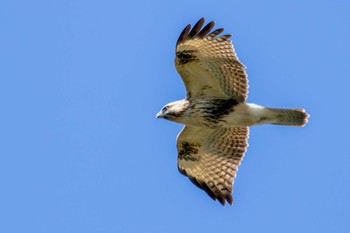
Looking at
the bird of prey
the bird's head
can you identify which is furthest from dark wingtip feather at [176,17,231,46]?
the bird's head

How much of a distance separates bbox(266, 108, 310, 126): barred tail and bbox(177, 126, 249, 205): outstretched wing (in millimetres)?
980

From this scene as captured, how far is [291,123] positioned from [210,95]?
127cm

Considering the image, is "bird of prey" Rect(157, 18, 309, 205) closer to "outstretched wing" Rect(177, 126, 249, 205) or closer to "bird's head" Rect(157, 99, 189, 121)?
"bird's head" Rect(157, 99, 189, 121)

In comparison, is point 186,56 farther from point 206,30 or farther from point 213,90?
point 213,90

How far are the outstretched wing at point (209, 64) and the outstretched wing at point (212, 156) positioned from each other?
2.97 ft

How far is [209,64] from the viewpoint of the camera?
42.5 feet

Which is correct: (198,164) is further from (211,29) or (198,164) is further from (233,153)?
(211,29)

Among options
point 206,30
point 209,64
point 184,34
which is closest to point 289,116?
point 209,64

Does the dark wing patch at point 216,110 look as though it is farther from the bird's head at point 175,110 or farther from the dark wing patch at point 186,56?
the dark wing patch at point 186,56

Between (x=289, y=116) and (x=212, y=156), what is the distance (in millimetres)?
1667

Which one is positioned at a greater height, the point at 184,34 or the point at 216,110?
the point at 184,34

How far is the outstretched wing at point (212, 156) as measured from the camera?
13.8m

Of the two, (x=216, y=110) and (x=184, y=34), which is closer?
(x=184, y=34)

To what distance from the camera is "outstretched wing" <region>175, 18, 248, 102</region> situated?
12781mm
